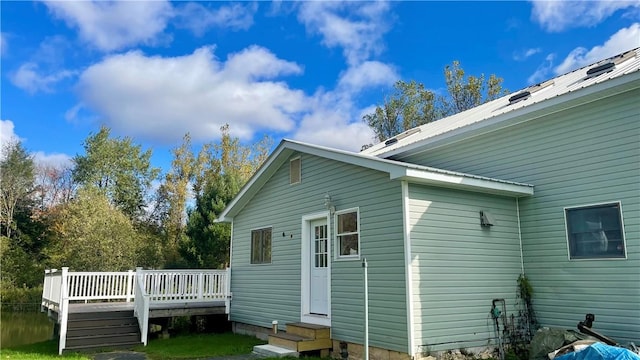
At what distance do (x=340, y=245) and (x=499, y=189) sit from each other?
2889 millimetres

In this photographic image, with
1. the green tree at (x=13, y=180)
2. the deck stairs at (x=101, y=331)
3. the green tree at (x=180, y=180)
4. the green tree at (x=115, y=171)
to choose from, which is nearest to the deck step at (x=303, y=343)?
the deck stairs at (x=101, y=331)

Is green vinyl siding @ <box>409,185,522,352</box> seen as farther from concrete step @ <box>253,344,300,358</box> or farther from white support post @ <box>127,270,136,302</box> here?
white support post @ <box>127,270,136,302</box>

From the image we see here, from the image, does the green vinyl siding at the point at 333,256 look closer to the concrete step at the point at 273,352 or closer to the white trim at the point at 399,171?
the white trim at the point at 399,171

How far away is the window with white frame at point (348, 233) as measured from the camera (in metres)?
7.53

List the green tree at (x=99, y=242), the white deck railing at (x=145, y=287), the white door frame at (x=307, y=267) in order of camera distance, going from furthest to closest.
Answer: the green tree at (x=99, y=242)
the white deck railing at (x=145, y=287)
the white door frame at (x=307, y=267)

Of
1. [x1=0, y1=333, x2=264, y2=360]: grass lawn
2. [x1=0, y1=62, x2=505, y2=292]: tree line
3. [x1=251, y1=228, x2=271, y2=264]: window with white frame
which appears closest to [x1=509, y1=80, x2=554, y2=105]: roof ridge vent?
Answer: [x1=251, y1=228, x2=271, y2=264]: window with white frame

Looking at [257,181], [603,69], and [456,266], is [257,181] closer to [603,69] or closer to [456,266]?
[456,266]

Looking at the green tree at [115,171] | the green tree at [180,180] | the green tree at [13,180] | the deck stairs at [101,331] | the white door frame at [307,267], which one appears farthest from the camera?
the green tree at [115,171]

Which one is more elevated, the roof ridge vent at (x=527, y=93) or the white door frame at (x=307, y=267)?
the roof ridge vent at (x=527, y=93)

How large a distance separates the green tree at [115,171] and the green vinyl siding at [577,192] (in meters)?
26.3

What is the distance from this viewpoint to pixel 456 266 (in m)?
6.91

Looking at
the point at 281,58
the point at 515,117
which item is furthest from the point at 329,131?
the point at 515,117

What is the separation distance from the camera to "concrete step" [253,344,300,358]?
7.46 metres

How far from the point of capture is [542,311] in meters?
7.48
